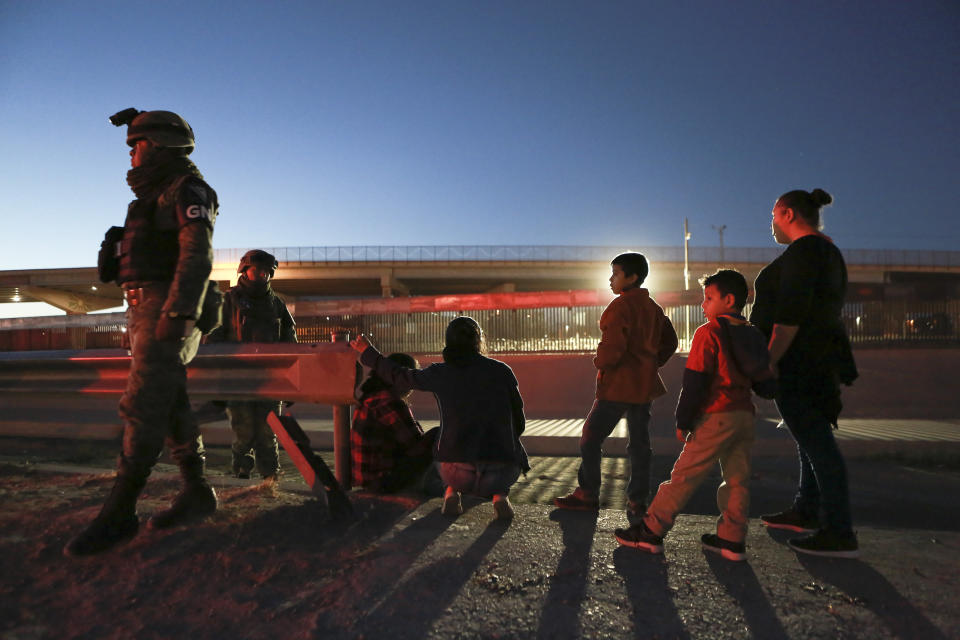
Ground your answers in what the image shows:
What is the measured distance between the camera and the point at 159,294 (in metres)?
2.55

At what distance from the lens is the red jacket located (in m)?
3.18

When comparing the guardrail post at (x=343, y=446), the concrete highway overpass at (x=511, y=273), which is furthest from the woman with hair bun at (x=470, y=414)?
the concrete highway overpass at (x=511, y=273)

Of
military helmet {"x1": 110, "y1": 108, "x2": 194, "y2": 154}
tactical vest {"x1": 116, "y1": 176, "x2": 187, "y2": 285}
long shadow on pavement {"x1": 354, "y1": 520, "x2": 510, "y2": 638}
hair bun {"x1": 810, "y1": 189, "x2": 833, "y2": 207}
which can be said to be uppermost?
military helmet {"x1": 110, "y1": 108, "x2": 194, "y2": 154}

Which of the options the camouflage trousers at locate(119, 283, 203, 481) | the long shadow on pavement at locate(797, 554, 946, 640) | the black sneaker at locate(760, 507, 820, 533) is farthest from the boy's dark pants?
the camouflage trousers at locate(119, 283, 203, 481)

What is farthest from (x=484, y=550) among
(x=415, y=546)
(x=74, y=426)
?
(x=74, y=426)

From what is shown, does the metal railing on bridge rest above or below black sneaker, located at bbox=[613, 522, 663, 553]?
above

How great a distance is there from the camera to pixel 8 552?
2.20m

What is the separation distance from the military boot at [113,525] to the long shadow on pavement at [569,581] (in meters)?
1.77

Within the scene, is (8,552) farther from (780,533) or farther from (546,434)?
(546,434)

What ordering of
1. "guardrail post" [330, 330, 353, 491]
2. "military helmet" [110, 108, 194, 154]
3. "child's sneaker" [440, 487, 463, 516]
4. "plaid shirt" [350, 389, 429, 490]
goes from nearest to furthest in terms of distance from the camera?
"military helmet" [110, 108, 194, 154] → "child's sneaker" [440, 487, 463, 516] → "guardrail post" [330, 330, 353, 491] → "plaid shirt" [350, 389, 429, 490]

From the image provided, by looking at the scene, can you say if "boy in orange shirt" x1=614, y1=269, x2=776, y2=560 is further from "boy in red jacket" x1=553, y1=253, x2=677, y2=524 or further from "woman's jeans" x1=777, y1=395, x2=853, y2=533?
"boy in red jacket" x1=553, y1=253, x2=677, y2=524

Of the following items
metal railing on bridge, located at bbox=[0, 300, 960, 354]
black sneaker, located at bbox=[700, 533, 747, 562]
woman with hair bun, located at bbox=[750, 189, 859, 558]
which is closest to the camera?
black sneaker, located at bbox=[700, 533, 747, 562]

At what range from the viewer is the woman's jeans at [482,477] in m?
2.91

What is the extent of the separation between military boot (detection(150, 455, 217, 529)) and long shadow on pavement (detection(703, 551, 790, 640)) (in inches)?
91.6
